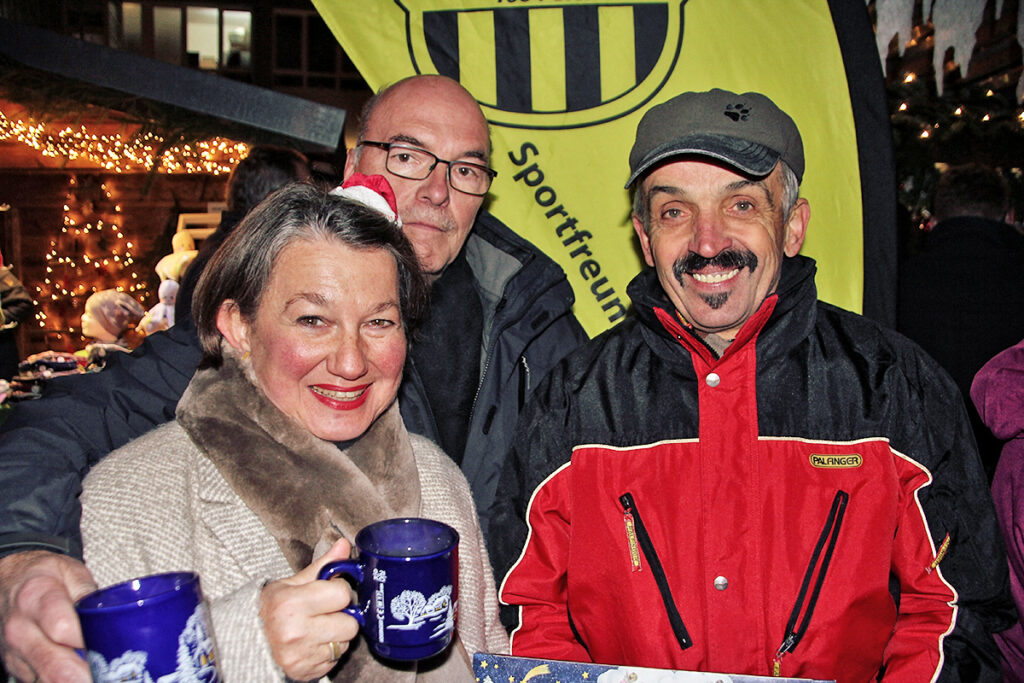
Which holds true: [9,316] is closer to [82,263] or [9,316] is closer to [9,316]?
[9,316]

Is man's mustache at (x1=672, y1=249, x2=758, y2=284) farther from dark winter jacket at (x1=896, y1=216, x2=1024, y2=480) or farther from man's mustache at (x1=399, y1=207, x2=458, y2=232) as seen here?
dark winter jacket at (x1=896, y1=216, x2=1024, y2=480)

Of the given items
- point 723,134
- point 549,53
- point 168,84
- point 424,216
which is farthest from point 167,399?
point 168,84

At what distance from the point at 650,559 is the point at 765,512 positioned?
29 centimetres

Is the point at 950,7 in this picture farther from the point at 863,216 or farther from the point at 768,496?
the point at 768,496

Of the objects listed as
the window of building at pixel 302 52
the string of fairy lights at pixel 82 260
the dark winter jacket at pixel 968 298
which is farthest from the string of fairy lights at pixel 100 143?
the window of building at pixel 302 52

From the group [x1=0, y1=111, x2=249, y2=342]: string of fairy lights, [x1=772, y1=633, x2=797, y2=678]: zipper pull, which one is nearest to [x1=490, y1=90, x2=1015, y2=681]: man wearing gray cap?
[x1=772, y1=633, x2=797, y2=678]: zipper pull

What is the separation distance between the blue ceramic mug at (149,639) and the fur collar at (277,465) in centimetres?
55

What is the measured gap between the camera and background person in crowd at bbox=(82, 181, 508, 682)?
5.01 feet

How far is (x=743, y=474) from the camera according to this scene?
5.60ft

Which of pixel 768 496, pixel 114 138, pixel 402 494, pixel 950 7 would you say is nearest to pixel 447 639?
pixel 402 494

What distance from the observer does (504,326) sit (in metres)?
2.38

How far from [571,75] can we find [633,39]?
0.84ft

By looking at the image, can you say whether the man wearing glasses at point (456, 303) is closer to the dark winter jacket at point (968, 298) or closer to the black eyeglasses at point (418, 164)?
the black eyeglasses at point (418, 164)

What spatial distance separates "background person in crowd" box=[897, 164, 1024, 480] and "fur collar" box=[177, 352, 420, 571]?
2818 mm
